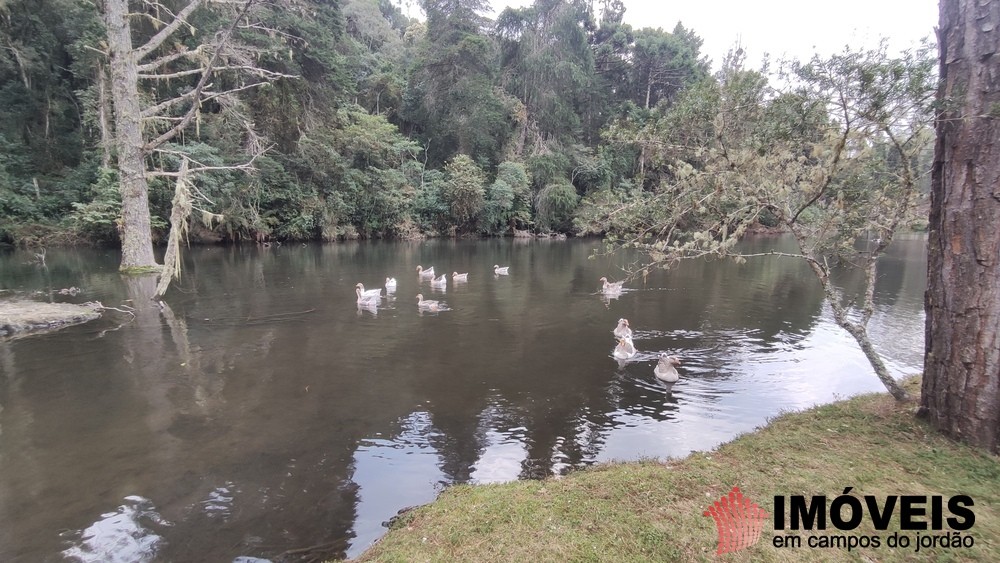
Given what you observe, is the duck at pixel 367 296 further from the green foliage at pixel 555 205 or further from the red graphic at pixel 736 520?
the green foliage at pixel 555 205

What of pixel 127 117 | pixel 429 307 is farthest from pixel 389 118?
pixel 429 307

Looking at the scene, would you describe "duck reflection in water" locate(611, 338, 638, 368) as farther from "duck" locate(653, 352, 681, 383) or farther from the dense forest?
the dense forest

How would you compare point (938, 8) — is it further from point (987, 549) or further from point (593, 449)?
point (593, 449)

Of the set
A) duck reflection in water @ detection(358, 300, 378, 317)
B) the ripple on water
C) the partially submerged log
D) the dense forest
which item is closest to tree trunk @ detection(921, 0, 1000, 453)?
the dense forest

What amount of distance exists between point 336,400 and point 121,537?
3.61 m

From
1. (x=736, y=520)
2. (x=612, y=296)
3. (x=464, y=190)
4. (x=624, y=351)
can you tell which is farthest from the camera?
(x=464, y=190)

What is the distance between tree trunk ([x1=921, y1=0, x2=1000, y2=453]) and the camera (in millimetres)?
4805

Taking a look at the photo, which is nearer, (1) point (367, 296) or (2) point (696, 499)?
(2) point (696, 499)

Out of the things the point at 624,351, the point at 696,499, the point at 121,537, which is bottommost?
the point at 121,537

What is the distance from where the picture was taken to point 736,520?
4016mm

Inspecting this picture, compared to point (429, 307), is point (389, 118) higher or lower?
higher

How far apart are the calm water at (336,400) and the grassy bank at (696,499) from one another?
0.98m

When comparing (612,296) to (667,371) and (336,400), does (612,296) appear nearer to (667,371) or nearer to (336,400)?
(667,371)

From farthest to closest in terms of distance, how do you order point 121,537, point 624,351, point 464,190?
1. point 464,190
2. point 624,351
3. point 121,537
